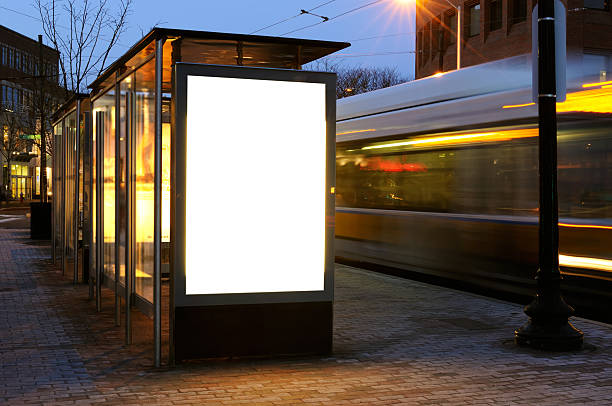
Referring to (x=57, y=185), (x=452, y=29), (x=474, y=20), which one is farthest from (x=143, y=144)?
(x=452, y=29)

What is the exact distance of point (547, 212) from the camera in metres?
7.89

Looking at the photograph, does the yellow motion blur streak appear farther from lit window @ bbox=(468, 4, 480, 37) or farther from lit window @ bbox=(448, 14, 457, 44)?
lit window @ bbox=(448, 14, 457, 44)

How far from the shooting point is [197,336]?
6.84 metres

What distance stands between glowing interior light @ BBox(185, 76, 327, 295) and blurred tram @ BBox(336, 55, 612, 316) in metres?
3.88

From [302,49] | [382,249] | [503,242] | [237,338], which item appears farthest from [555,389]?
[382,249]

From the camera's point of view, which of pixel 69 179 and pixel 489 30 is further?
pixel 489 30

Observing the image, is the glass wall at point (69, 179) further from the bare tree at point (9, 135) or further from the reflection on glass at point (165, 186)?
the bare tree at point (9, 135)

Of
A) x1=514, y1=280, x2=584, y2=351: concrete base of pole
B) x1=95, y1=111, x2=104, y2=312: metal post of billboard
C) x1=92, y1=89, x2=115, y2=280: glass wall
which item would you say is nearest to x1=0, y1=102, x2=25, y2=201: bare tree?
x1=92, y1=89, x2=115, y2=280: glass wall

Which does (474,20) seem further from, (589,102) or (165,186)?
(589,102)

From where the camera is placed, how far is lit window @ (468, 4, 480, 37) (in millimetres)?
40531

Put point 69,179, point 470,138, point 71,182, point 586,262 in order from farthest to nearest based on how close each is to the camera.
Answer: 1. point 69,179
2. point 71,182
3. point 470,138
4. point 586,262

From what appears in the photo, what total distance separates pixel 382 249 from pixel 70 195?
547 centimetres

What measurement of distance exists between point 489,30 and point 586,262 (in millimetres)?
31862

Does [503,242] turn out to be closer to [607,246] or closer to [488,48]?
[607,246]
